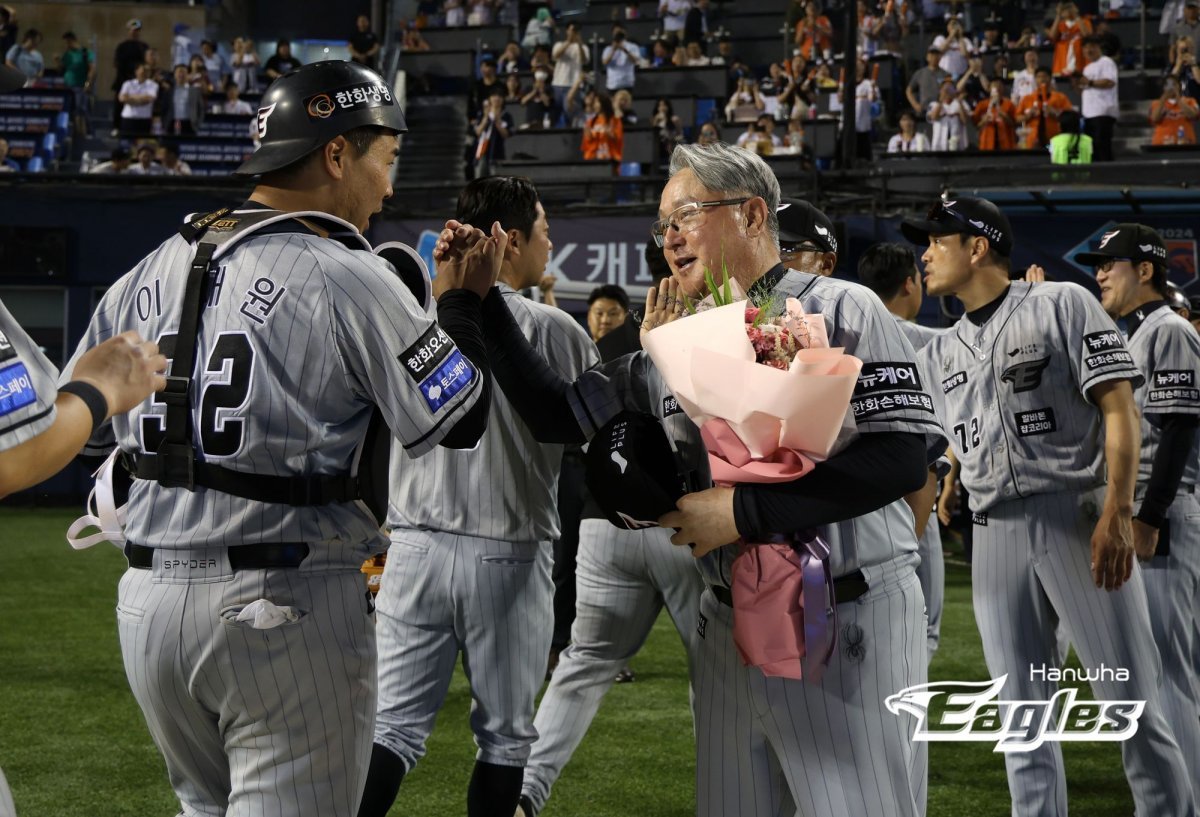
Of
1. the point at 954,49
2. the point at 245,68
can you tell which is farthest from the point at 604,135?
the point at 245,68

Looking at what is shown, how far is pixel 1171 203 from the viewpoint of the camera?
14.9 m

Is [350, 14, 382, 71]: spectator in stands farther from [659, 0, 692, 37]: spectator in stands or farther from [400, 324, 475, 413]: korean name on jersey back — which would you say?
[400, 324, 475, 413]: korean name on jersey back

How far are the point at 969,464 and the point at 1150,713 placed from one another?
1022 millimetres

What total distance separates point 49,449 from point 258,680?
0.68m

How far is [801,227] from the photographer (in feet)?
13.6

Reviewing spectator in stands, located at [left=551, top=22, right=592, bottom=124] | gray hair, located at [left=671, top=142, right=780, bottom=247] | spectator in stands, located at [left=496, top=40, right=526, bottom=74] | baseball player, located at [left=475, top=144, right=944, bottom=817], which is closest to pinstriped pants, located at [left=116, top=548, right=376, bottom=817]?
baseball player, located at [left=475, top=144, right=944, bottom=817]

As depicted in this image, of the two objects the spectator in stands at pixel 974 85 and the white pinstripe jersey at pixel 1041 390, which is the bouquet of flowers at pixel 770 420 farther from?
the spectator in stands at pixel 974 85

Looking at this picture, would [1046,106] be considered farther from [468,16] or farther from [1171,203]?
[468,16]

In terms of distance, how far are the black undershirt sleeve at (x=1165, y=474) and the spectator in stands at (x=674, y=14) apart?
1875 centimetres

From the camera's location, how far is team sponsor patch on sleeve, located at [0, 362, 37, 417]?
1951 millimetres

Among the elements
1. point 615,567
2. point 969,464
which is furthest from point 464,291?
point 969,464

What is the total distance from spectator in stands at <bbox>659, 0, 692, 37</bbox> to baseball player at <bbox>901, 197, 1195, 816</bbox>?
19.0 m

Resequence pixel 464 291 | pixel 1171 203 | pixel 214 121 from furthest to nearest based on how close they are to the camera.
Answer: pixel 214 121
pixel 1171 203
pixel 464 291

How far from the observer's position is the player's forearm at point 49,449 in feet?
6.36
